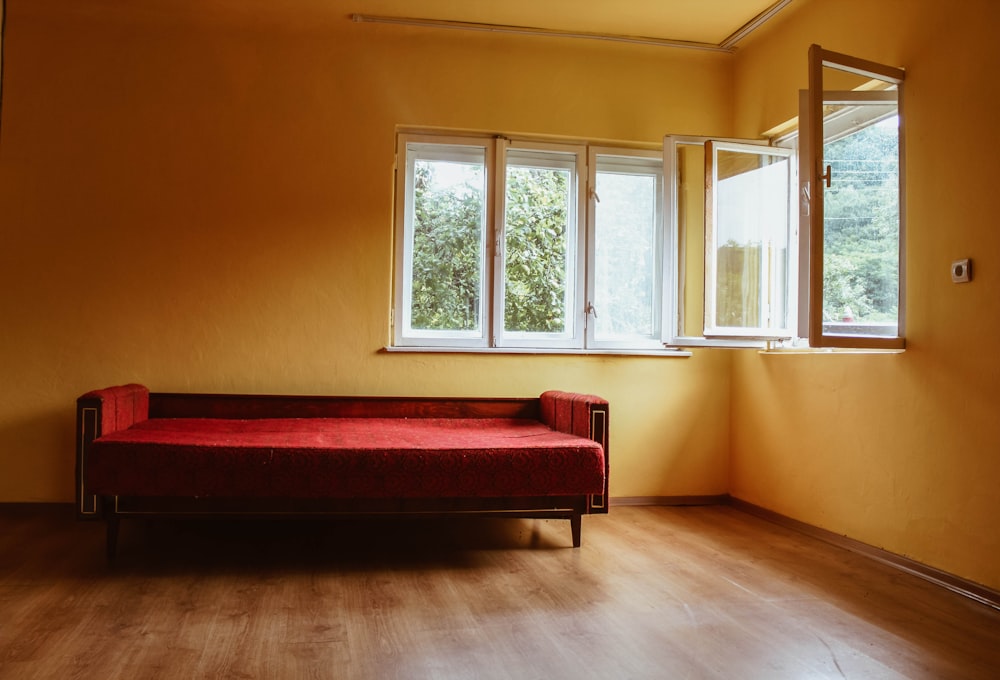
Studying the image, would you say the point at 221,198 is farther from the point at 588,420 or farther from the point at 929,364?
the point at 929,364

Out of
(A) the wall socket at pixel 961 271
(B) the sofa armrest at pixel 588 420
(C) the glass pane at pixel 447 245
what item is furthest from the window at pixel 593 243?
(A) the wall socket at pixel 961 271

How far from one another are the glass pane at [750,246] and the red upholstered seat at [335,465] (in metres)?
1.26

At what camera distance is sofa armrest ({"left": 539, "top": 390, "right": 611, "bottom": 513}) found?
3322mm

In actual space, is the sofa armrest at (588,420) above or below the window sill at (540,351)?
below

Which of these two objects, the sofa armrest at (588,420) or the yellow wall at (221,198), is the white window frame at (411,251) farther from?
the sofa armrest at (588,420)

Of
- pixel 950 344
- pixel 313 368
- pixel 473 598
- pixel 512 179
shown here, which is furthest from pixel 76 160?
pixel 950 344

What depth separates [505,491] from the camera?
3123 mm

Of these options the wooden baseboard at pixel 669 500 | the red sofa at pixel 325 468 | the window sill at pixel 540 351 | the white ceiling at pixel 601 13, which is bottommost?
the wooden baseboard at pixel 669 500

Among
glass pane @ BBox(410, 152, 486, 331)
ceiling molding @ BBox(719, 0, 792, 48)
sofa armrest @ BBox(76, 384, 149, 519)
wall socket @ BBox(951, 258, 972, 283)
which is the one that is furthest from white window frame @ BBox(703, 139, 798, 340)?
sofa armrest @ BBox(76, 384, 149, 519)

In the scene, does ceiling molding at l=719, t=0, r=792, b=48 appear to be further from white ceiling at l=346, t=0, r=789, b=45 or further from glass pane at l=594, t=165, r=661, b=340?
glass pane at l=594, t=165, r=661, b=340

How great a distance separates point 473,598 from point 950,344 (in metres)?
2.01

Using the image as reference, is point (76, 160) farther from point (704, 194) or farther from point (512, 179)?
point (704, 194)

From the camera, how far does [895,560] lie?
10.2 feet

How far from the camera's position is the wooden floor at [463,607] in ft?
6.80
